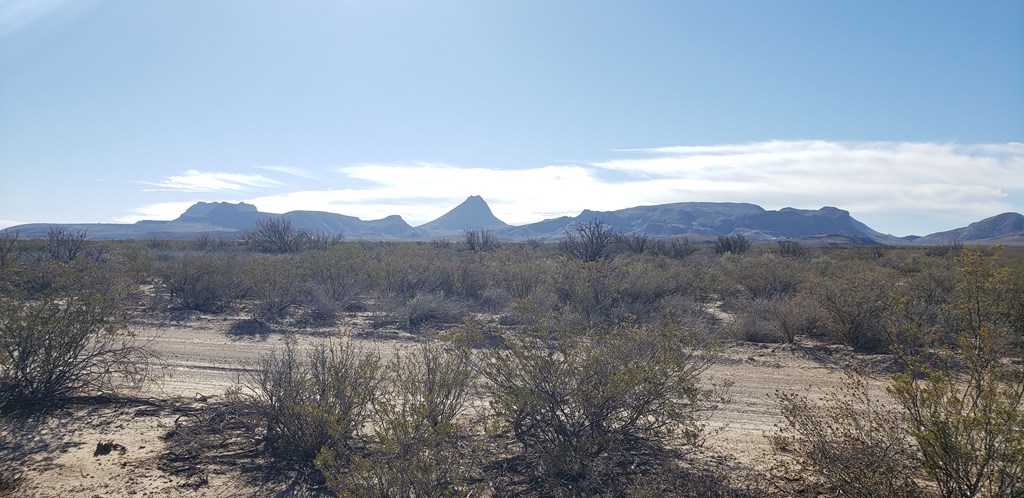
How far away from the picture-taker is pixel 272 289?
15156mm

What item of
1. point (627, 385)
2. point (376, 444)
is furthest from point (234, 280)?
point (627, 385)

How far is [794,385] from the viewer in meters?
8.88

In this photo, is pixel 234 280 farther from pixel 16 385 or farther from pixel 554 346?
pixel 554 346

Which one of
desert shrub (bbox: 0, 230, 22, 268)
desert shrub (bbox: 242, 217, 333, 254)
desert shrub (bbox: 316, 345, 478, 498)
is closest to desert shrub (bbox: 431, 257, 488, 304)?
desert shrub (bbox: 316, 345, 478, 498)

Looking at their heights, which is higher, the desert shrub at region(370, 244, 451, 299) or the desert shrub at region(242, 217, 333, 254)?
the desert shrub at region(242, 217, 333, 254)

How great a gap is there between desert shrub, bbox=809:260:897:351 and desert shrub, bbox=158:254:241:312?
14.0 meters

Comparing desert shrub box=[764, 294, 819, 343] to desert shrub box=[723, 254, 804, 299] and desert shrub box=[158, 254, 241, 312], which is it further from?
desert shrub box=[158, 254, 241, 312]

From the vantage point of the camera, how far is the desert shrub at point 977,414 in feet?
12.5

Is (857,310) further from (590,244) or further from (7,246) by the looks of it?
(7,246)

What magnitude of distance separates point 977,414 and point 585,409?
2676 millimetres

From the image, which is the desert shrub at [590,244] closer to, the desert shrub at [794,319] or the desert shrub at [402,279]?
the desert shrub at [402,279]

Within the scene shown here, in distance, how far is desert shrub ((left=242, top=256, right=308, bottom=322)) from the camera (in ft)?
48.5

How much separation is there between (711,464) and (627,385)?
1338 millimetres

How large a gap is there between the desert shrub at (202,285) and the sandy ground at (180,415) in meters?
4.15
